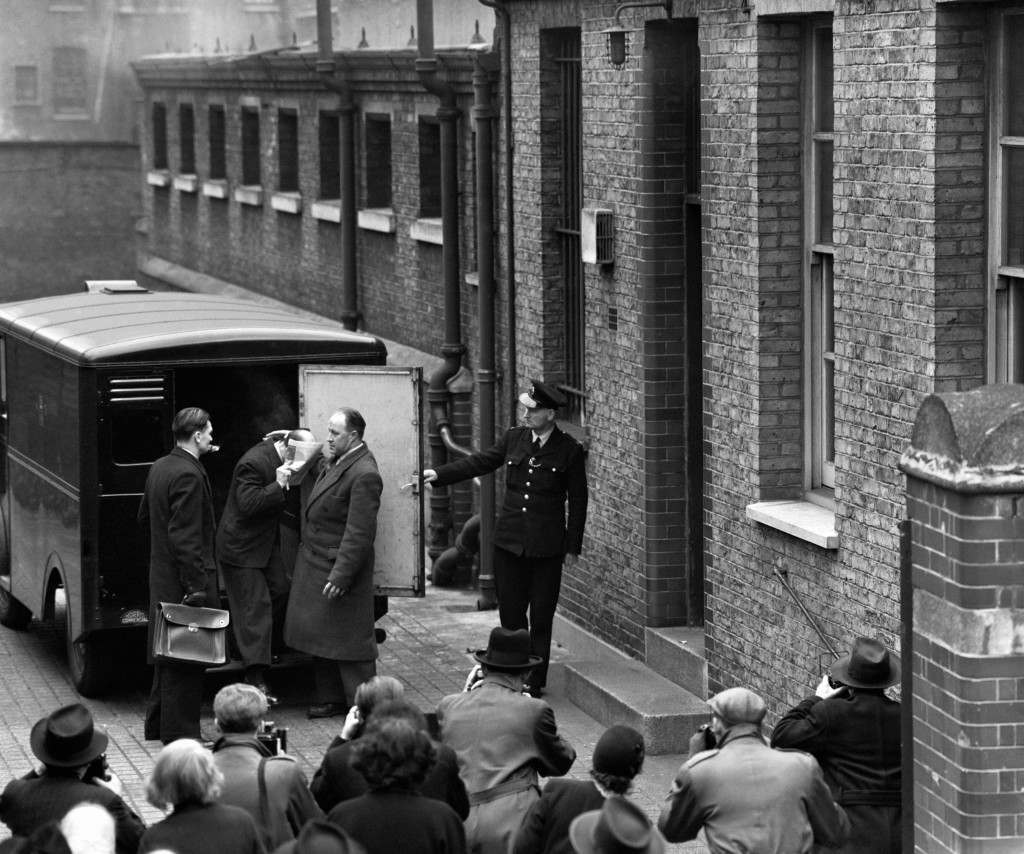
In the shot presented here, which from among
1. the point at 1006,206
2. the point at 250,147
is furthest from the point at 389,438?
the point at 250,147

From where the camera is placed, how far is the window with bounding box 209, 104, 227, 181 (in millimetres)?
26750

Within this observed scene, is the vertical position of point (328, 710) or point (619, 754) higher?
point (619, 754)

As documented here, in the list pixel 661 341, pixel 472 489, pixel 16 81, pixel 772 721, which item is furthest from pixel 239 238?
pixel 16 81

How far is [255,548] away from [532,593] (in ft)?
5.31

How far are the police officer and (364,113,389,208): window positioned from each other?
8.06m

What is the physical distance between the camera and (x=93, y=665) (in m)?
12.8

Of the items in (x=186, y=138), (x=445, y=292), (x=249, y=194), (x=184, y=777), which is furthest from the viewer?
(x=186, y=138)

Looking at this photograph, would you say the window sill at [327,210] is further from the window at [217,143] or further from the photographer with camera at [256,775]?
the photographer with camera at [256,775]

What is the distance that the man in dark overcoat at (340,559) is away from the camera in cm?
1161

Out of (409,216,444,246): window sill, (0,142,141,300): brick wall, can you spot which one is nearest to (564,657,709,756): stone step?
(409,216,444,246): window sill

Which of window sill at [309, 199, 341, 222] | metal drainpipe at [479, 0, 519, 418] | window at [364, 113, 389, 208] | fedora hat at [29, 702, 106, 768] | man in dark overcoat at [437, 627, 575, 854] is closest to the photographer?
fedora hat at [29, 702, 106, 768]

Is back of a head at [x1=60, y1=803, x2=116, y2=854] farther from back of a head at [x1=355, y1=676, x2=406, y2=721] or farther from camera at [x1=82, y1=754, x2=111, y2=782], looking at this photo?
back of a head at [x1=355, y1=676, x2=406, y2=721]

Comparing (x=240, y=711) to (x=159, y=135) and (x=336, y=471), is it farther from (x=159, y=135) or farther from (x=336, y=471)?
(x=159, y=135)

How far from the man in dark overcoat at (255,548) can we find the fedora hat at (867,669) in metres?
4.73
